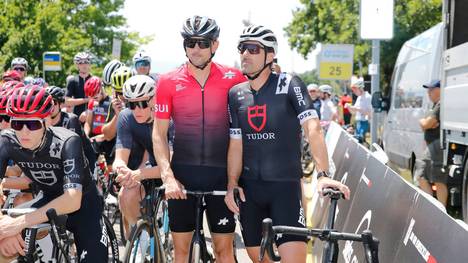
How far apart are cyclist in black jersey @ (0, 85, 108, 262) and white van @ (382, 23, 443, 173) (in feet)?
23.1

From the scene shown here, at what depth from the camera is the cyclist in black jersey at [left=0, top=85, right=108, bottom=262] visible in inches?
159

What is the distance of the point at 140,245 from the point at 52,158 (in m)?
1.45

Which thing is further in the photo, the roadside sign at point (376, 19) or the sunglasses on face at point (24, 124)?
the roadside sign at point (376, 19)

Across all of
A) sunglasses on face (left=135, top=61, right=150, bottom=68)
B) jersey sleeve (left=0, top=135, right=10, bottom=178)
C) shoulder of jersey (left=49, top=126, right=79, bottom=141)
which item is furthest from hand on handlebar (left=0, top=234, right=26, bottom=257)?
sunglasses on face (left=135, top=61, right=150, bottom=68)

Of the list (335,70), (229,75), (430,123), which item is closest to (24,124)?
(229,75)

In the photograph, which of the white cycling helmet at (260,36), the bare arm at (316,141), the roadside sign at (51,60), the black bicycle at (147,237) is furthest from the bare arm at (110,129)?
the roadside sign at (51,60)

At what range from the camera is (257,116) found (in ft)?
15.7

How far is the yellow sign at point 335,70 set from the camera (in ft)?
90.4

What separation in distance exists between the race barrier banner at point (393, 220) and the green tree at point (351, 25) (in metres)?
34.1

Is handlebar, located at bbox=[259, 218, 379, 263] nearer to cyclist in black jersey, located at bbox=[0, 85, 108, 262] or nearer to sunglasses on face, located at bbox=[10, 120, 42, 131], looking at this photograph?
cyclist in black jersey, located at bbox=[0, 85, 108, 262]

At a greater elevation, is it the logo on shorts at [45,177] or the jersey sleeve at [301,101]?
the jersey sleeve at [301,101]

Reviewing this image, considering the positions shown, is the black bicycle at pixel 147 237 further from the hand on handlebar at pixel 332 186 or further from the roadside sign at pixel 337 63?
the roadside sign at pixel 337 63

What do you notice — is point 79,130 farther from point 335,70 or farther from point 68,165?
point 335,70

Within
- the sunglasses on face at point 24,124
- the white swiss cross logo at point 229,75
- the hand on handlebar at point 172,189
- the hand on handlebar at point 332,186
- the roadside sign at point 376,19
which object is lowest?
the hand on handlebar at point 172,189
